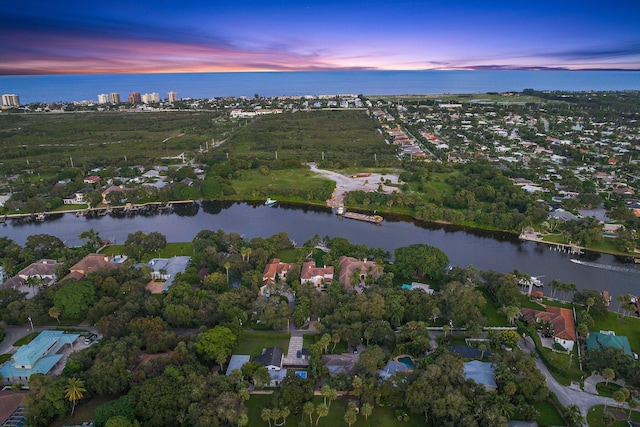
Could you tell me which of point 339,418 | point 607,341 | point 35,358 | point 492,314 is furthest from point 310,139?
point 339,418

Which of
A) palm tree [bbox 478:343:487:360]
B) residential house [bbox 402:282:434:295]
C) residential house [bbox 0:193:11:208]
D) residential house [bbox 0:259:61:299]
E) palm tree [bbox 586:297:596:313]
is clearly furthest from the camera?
residential house [bbox 0:193:11:208]

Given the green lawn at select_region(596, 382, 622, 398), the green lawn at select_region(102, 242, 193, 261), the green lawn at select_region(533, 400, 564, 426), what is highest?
the green lawn at select_region(102, 242, 193, 261)

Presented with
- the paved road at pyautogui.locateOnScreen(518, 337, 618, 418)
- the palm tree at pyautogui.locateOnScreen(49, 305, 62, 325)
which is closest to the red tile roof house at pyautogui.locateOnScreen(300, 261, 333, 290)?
the paved road at pyautogui.locateOnScreen(518, 337, 618, 418)

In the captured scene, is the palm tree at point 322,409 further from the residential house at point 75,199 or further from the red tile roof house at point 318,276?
the residential house at point 75,199

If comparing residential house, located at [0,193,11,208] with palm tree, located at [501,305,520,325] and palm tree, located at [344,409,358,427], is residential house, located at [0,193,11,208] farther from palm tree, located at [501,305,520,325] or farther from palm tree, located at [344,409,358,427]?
palm tree, located at [501,305,520,325]

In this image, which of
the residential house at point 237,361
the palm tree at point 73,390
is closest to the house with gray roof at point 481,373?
the residential house at point 237,361

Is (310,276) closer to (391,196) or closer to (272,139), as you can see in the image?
(391,196)

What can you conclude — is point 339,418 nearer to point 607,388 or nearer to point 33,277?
point 607,388
